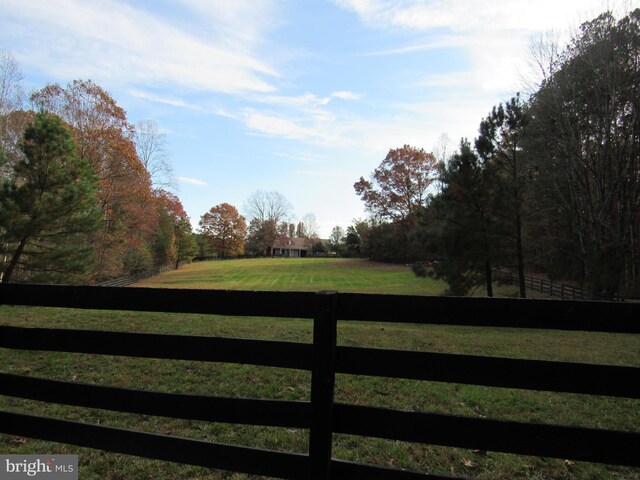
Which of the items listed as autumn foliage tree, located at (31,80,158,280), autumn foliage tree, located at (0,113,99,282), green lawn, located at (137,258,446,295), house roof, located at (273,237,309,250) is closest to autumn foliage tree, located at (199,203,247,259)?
house roof, located at (273,237,309,250)

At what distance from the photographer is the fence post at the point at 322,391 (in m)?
2.06

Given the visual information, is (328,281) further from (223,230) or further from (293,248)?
(293,248)

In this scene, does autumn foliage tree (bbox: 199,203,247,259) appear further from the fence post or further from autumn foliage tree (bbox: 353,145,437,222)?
the fence post

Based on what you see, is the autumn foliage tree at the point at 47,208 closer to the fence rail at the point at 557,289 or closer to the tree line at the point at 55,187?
the tree line at the point at 55,187

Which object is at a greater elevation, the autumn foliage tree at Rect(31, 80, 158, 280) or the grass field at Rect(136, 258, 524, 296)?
the autumn foliage tree at Rect(31, 80, 158, 280)

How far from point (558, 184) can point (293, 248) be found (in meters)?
83.3

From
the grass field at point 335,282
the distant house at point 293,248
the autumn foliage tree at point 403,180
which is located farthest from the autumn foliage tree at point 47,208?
the distant house at point 293,248

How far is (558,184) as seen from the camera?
2136cm

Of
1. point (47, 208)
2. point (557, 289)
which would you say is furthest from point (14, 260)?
point (557, 289)

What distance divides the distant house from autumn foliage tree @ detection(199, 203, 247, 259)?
1703 cm

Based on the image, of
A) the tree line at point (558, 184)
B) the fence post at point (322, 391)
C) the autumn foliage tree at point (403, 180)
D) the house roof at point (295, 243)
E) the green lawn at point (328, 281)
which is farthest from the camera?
the house roof at point (295, 243)

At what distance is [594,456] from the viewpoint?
183cm

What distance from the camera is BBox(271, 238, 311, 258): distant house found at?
98750 millimetres

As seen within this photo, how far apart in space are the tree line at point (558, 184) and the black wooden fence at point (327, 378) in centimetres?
1611
